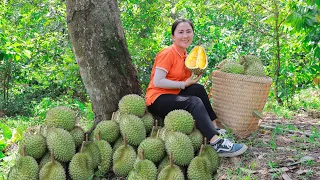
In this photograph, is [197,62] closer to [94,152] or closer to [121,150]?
[121,150]

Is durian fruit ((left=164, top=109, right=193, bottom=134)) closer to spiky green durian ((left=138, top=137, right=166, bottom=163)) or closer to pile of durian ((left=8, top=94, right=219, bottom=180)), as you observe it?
pile of durian ((left=8, top=94, right=219, bottom=180))

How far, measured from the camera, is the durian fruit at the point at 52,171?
2.71 meters

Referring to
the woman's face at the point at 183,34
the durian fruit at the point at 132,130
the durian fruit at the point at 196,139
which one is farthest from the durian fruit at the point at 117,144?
the woman's face at the point at 183,34

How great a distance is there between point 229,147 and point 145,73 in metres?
3.13

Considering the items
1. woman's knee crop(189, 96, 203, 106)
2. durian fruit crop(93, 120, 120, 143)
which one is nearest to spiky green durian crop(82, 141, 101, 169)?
durian fruit crop(93, 120, 120, 143)

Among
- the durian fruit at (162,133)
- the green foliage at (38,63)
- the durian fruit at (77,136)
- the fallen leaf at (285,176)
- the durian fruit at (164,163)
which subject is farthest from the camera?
the green foliage at (38,63)

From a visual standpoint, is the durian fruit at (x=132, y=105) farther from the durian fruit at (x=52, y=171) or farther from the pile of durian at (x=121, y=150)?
the durian fruit at (x=52, y=171)

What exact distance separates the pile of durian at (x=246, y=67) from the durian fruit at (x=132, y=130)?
1.05m

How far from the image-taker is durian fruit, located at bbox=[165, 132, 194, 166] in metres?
2.74

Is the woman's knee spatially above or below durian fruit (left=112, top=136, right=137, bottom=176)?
above

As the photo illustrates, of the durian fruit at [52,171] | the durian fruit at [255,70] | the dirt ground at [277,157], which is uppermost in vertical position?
the durian fruit at [255,70]

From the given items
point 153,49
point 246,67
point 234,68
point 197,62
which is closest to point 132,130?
point 197,62

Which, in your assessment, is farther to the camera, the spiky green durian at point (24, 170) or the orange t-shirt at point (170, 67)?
the orange t-shirt at point (170, 67)

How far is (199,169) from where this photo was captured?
2693 millimetres
